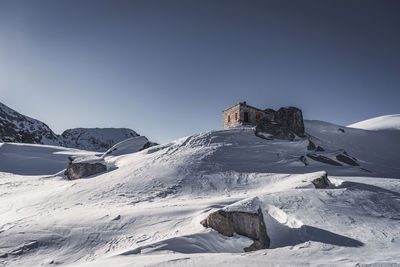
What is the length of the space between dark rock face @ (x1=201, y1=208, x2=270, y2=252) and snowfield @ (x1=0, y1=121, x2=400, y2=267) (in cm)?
22

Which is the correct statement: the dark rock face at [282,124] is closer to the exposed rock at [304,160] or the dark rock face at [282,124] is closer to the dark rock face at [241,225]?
the exposed rock at [304,160]

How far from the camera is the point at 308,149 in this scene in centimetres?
2302

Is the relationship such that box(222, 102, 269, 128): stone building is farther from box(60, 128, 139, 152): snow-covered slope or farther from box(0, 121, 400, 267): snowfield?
box(60, 128, 139, 152): snow-covered slope

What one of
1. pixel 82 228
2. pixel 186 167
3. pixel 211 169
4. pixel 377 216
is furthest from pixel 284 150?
pixel 82 228

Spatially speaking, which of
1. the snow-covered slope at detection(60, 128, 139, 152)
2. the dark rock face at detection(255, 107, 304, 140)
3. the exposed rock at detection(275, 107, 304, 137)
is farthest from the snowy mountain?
the exposed rock at detection(275, 107, 304, 137)

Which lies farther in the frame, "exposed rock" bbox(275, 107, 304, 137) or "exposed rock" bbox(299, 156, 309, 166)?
"exposed rock" bbox(275, 107, 304, 137)

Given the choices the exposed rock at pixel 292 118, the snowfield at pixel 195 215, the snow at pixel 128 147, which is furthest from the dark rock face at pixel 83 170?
the exposed rock at pixel 292 118

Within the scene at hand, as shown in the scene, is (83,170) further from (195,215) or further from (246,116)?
(246,116)

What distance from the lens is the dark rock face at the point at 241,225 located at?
22.8 feet

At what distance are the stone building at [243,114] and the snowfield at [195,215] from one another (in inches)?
487

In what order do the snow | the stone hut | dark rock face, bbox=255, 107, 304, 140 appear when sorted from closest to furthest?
dark rock face, bbox=255, 107, 304, 140 → the snow → the stone hut

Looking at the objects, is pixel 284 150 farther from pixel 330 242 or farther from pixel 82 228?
pixel 82 228

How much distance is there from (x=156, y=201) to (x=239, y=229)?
21.5 ft

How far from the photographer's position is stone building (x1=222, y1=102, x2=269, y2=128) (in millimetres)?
32438
